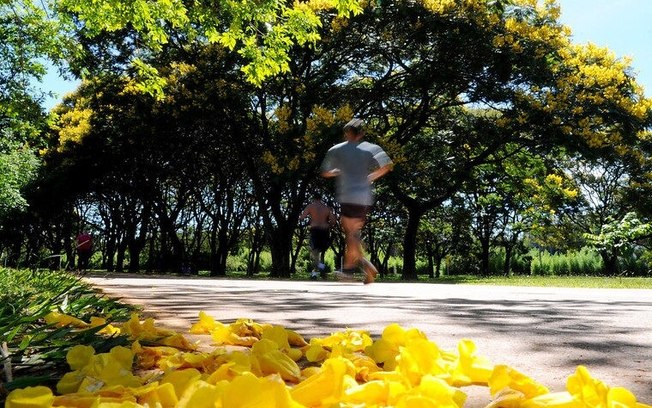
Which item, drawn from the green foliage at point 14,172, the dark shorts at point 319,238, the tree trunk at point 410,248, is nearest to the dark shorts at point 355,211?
the dark shorts at point 319,238

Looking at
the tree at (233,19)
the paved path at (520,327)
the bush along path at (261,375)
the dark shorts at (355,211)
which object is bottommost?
the paved path at (520,327)

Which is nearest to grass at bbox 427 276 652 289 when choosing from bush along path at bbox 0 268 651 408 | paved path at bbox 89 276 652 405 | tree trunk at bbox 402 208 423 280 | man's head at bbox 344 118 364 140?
tree trunk at bbox 402 208 423 280

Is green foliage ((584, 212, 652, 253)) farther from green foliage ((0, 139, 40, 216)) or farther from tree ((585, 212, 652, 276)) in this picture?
green foliage ((0, 139, 40, 216))

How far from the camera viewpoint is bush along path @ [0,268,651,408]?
1.07 metres

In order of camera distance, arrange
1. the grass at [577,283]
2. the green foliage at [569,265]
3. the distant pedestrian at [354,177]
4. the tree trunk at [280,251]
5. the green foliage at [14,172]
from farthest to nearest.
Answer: the green foliage at [569,265], the green foliage at [14,172], the tree trunk at [280,251], the grass at [577,283], the distant pedestrian at [354,177]

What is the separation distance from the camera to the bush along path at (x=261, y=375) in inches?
42.3

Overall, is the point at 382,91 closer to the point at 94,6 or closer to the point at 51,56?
the point at 51,56

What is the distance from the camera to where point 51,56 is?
1361cm

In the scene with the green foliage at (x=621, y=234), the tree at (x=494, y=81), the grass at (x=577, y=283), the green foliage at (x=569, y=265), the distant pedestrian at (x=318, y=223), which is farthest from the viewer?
the green foliage at (x=569, y=265)

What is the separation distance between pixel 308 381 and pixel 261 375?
405mm

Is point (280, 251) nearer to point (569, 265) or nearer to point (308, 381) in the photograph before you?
point (308, 381)

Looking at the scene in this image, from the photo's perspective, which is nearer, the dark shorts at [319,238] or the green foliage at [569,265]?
the dark shorts at [319,238]

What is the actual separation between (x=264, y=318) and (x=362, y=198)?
336cm

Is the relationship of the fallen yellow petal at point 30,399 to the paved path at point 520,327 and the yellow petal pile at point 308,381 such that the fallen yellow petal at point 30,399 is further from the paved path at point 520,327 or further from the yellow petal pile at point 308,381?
the paved path at point 520,327
